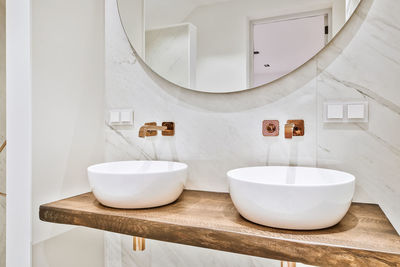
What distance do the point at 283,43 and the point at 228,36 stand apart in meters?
0.26

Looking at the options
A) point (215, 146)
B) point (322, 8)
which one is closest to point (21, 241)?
point (215, 146)

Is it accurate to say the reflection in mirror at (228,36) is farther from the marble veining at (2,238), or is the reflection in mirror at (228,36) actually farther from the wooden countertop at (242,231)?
the marble veining at (2,238)

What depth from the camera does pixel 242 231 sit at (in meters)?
0.74

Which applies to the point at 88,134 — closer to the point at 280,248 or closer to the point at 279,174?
the point at 279,174

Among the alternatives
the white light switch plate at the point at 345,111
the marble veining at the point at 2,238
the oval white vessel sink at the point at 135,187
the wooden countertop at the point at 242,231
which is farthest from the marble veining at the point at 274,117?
the marble veining at the point at 2,238

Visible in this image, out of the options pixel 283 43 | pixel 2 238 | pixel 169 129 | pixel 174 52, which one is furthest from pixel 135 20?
pixel 2 238

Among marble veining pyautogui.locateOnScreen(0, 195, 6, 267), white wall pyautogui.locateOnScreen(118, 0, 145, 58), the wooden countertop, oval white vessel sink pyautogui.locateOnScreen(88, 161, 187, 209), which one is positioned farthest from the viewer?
white wall pyautogui.locateOnScreen(118, 0, 145, 58)

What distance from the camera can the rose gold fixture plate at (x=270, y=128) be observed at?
3.72ft

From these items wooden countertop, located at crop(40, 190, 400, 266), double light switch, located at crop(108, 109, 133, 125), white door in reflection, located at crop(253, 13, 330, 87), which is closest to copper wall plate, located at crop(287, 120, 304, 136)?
white door in reflection, located at crop(253, 13, 330, 87)

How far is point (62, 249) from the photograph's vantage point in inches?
48.2

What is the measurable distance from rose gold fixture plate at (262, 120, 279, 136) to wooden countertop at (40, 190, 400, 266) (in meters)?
0.35

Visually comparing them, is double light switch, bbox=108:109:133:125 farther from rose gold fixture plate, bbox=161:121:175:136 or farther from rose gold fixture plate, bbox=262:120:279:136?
rose gold fixture plate, bbox=262:120:279:136

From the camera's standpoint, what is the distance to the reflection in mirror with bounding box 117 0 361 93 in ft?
3.66

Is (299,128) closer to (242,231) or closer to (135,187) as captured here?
(242,231)
